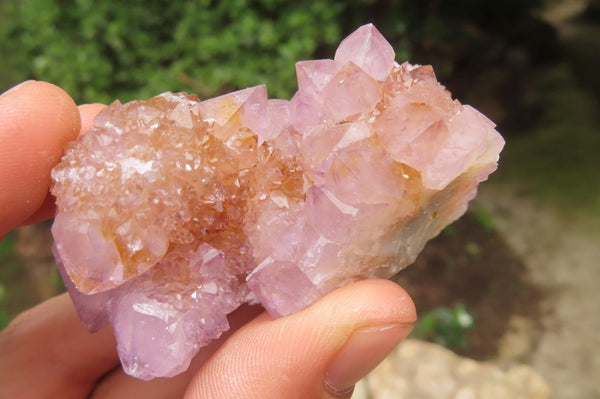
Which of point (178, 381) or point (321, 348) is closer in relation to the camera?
point (321, 348)

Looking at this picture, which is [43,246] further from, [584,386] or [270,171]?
[584,386]

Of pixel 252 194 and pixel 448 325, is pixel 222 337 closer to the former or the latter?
pixel 252 194

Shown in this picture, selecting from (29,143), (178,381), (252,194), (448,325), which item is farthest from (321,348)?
(448,325)

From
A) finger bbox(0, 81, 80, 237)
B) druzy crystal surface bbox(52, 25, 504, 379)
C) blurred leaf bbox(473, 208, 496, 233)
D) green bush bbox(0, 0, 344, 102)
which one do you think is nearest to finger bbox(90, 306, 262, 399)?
druzy crystal surface bbox(52, 25, 504, 379)

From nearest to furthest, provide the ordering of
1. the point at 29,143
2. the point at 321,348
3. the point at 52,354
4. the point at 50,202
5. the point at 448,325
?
the point at 321,348, the point at 29,143, the point at 50,202, the point at 52,354, the point at 448,325

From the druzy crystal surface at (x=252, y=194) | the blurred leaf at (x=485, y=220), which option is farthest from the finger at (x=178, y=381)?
the blurred leaf at (x=485, y=220)

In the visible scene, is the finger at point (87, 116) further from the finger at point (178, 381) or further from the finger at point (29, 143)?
Answer: the finger at point (178, 381)
